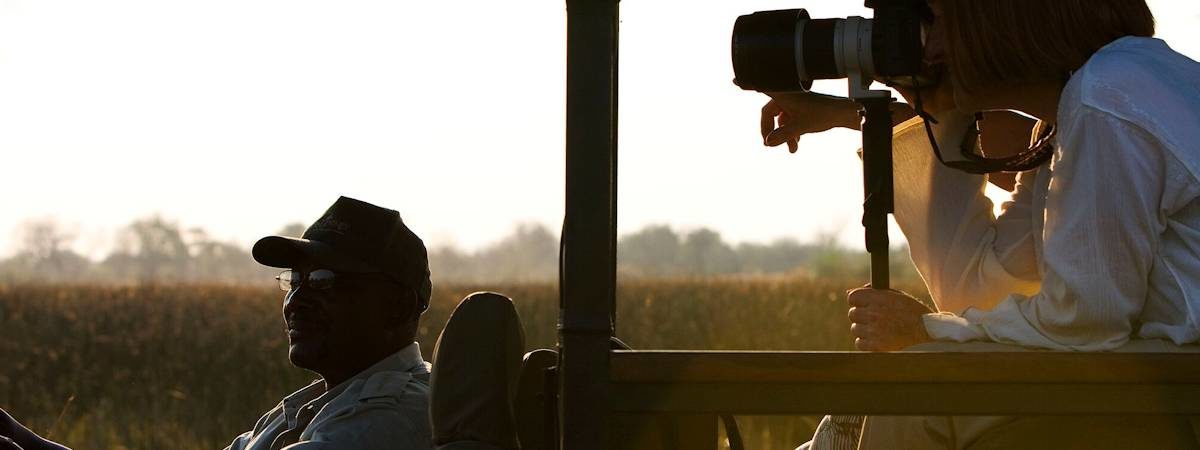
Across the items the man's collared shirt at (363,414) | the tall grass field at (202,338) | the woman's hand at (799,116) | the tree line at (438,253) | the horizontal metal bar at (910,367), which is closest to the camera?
the horizontal metal bar at (910,367)

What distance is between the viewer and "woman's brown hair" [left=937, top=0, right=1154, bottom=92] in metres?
1.99

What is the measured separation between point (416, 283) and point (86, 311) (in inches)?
389

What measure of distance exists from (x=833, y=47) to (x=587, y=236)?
486 mm

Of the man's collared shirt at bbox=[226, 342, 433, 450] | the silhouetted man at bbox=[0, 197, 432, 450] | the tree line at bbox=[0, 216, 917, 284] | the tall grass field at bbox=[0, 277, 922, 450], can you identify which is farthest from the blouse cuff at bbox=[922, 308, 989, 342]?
the tree line at bbox=[0, 216, 917, 284]

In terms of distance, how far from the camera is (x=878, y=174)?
6.84 feet

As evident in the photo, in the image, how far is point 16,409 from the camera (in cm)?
933

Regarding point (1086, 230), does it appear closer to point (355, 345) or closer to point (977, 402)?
point (977, 402)

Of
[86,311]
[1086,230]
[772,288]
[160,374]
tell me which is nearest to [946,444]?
[1086,230]

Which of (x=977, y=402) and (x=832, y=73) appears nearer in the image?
(x=977, y=402)

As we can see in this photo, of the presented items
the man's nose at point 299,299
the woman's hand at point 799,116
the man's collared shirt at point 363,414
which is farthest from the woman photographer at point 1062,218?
the man's nose at point 299,299

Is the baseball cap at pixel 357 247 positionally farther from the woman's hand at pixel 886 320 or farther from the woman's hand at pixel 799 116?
the woman's hand at pixel 886 320

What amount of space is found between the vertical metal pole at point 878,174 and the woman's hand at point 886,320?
0.03 m

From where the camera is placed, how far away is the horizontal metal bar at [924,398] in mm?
1741

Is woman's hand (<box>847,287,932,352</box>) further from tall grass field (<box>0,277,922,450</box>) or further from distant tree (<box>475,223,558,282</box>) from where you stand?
distant tree (<box>475,223,558,282</box>)
